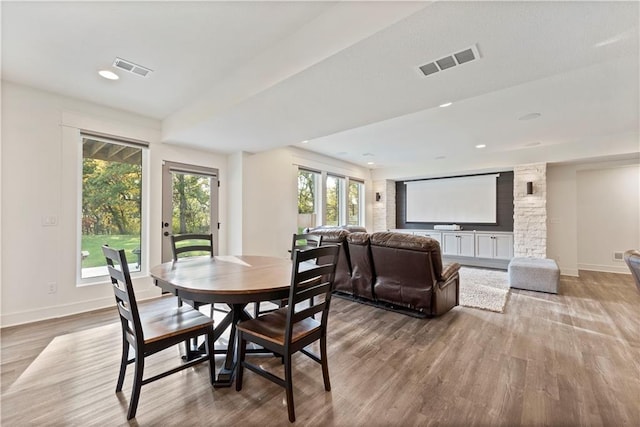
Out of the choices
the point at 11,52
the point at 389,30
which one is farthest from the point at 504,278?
the point at 11,52

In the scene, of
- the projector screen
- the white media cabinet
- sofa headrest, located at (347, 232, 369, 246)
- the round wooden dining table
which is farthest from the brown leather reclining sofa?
the projector screen

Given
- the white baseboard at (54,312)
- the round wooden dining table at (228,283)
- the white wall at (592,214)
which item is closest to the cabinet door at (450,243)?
the white wall at (592,214)

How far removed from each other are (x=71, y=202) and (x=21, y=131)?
2.82 feet

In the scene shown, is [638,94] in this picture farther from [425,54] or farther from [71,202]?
[71,202]

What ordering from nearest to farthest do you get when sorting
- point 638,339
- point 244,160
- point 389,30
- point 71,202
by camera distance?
1. point 389,30
2. point 638,339
3. point 71,202
4. point 244,160

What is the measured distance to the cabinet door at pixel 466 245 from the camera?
646cm

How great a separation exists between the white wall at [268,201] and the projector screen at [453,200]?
3.41 m

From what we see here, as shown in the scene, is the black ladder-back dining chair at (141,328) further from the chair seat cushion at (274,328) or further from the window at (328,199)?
the window at (328,199)

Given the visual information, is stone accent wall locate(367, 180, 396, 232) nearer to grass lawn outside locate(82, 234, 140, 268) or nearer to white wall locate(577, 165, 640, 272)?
white wall locate(577, 165, 640, 272)

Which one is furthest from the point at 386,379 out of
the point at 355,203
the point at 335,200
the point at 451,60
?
the point at 355,203

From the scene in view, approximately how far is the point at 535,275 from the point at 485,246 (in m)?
2.09

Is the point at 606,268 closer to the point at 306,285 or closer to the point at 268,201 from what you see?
the point at 268,201

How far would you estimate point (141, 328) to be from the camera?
1.58 m

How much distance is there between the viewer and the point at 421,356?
2.31 meters
